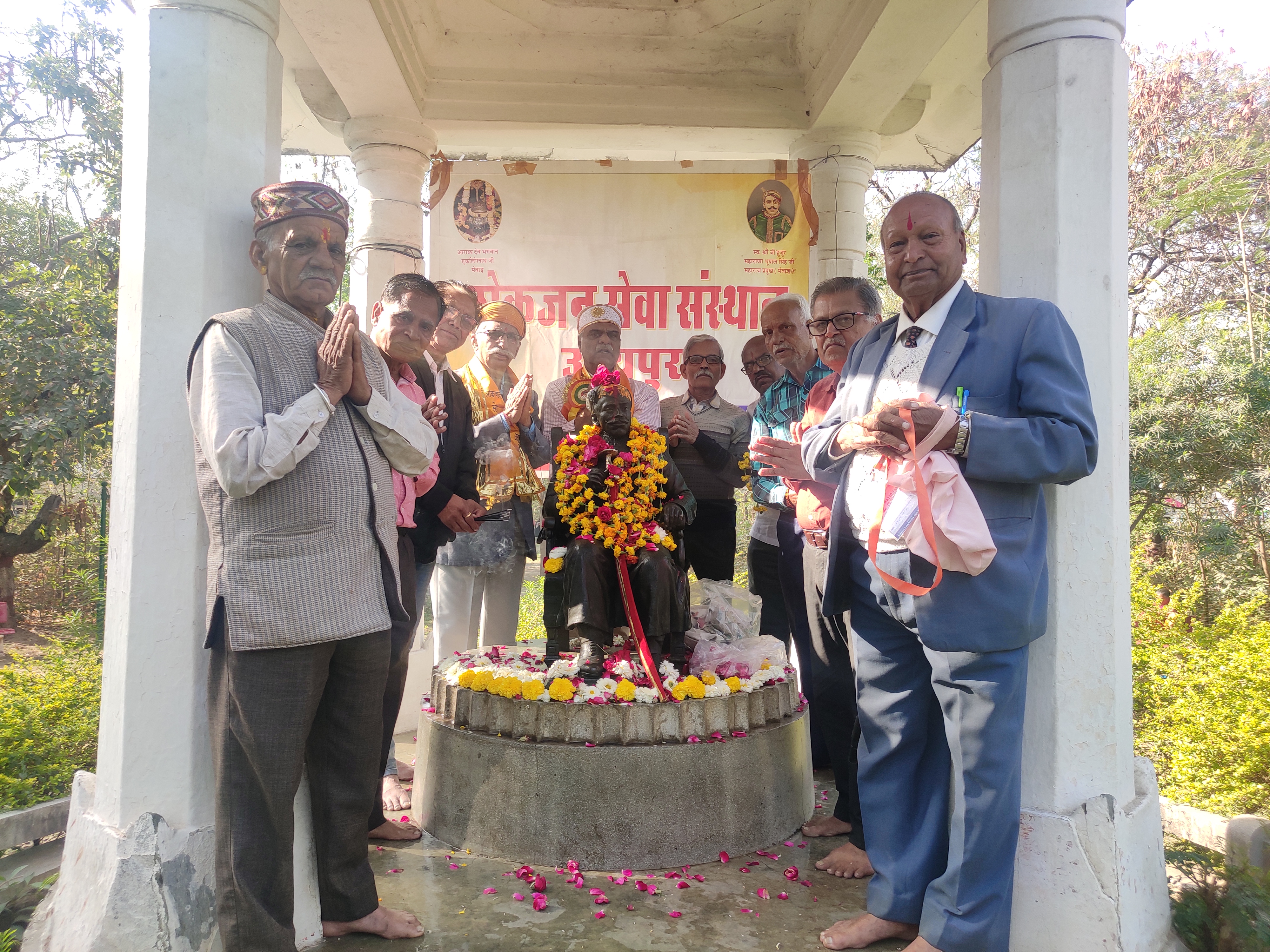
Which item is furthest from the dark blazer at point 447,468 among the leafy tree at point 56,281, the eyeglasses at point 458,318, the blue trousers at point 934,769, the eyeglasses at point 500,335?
the leafy tree at point 56,281

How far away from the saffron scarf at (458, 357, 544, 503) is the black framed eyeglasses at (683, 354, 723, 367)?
1.09m

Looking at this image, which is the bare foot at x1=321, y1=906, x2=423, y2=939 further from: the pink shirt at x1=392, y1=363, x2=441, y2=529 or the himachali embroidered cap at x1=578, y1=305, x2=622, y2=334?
the himachali embroidered cap at x1=578, y1=305, x2=622, y2=334

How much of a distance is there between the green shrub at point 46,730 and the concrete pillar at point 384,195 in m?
2.93

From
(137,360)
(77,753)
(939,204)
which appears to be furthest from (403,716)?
(939,204)

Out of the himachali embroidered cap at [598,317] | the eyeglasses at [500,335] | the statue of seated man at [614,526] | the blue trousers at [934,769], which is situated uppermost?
the himachali embroidered cap at [598,317]

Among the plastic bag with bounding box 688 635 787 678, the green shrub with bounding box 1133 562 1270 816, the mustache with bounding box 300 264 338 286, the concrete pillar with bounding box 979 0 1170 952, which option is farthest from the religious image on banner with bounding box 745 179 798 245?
the mustache with bounding box 300 264 338 286

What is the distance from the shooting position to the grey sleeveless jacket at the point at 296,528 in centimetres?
236

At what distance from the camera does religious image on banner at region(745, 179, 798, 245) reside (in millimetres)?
6527

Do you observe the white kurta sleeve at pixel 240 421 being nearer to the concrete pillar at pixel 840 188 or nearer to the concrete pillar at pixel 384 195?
the concrete pillar at pixel 384 195

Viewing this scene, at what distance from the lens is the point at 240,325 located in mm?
2436

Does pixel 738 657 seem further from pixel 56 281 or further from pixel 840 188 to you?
pixel 56 281

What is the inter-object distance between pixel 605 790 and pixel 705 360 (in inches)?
99.7

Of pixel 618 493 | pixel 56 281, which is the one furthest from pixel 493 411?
pixel 56 281

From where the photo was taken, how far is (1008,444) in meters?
2.42
